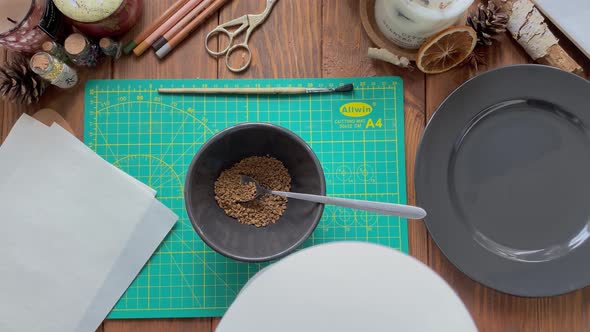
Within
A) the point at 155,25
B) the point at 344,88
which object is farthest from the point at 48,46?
the point at 344,88

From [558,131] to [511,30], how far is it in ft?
0.51

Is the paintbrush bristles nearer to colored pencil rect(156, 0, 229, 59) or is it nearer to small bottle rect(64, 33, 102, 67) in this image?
colored pencil rect(156, 0, 229, 59)

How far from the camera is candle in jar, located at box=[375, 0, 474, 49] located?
588 mm

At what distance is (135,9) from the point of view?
669 millimetres

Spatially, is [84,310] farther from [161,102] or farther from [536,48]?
[536,48]

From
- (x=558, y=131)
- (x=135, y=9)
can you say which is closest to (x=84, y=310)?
(x=135, y=9)

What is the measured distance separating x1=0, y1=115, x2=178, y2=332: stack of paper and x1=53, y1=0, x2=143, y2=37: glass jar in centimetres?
15

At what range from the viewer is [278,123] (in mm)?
697

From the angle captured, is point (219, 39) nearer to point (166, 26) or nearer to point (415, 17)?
point (166, 26)

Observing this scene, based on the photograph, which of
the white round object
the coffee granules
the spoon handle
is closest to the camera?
the white round object

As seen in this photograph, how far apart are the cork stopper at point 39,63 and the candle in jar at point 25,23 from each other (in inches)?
1.0

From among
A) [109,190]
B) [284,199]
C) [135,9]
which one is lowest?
[109,190]

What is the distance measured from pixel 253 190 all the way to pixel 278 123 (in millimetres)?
111

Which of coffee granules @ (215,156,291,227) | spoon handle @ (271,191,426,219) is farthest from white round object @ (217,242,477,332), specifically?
coffee granules @ (215,156,291,227)
